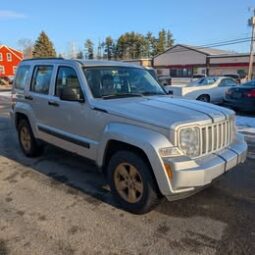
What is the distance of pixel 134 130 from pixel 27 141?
11.4 feet

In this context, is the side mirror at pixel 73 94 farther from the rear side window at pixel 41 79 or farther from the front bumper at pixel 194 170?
the front bumper at pixel 194 170

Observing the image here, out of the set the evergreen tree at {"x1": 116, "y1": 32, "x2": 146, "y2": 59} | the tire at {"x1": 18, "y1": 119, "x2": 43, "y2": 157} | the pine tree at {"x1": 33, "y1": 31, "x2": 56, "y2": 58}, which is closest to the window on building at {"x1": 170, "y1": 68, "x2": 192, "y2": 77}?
Answer: the pine tree at {"x1": 33, "y1": 31, "x2": 56, "y2": 58}

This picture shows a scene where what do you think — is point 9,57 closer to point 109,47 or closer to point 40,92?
point 109,47

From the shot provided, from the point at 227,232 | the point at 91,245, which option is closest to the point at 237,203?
the point at 227,232

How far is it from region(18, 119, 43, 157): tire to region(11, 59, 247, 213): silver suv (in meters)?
0.58

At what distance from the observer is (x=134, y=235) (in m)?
3.58

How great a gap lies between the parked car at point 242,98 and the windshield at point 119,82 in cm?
750

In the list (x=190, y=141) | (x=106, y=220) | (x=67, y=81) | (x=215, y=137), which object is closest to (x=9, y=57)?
(x=67, y=81)

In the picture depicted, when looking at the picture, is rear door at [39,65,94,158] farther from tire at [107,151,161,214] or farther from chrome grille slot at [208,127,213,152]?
chrome grille slot at [208,127,213,152]

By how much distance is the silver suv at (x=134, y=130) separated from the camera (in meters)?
3.62

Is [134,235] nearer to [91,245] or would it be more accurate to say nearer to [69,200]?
[91,245]

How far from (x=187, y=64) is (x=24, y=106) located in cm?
6064

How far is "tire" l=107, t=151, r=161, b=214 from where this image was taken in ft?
12.6

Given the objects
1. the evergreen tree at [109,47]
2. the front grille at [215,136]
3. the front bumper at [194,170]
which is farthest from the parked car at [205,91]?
the evergreen tree at [109,47]
